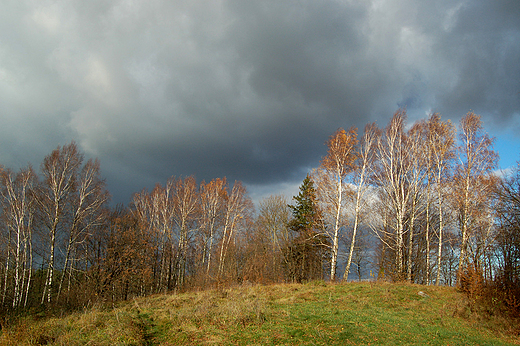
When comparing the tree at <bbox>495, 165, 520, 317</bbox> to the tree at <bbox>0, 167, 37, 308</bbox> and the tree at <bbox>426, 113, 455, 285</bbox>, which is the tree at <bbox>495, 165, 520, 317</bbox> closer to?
the tree at <bbox>426, 113, 455, 285</bbox>

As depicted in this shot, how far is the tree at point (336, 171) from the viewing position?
20406 millimetres

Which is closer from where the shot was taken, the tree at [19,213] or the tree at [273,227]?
the tree at [19,213]

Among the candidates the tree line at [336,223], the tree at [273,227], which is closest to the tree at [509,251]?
the tree line at [336,223]

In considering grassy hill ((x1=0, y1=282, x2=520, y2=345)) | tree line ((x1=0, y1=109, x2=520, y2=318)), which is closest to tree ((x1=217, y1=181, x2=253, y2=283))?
tree line ((x1=0, y1=109, x2=520, y2=318))

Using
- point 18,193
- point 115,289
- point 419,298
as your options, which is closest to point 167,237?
point 115,289

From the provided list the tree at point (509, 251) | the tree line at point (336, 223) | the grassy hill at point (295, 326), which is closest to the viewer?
the grassy hill at point (295, 326)

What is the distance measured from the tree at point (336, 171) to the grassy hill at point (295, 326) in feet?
27.9

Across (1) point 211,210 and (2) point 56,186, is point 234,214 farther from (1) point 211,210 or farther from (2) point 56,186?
(2) point 56,186

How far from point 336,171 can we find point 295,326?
13.9 metres

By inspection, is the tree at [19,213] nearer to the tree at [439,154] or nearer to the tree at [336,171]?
the tree at [336,171]

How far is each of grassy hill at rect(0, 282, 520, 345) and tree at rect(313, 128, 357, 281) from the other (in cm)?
851

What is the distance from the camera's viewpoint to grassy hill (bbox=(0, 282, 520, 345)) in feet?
25.5

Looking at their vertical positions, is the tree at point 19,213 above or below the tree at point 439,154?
below

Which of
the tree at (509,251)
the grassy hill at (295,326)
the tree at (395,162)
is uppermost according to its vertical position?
the tree at (395,162)
